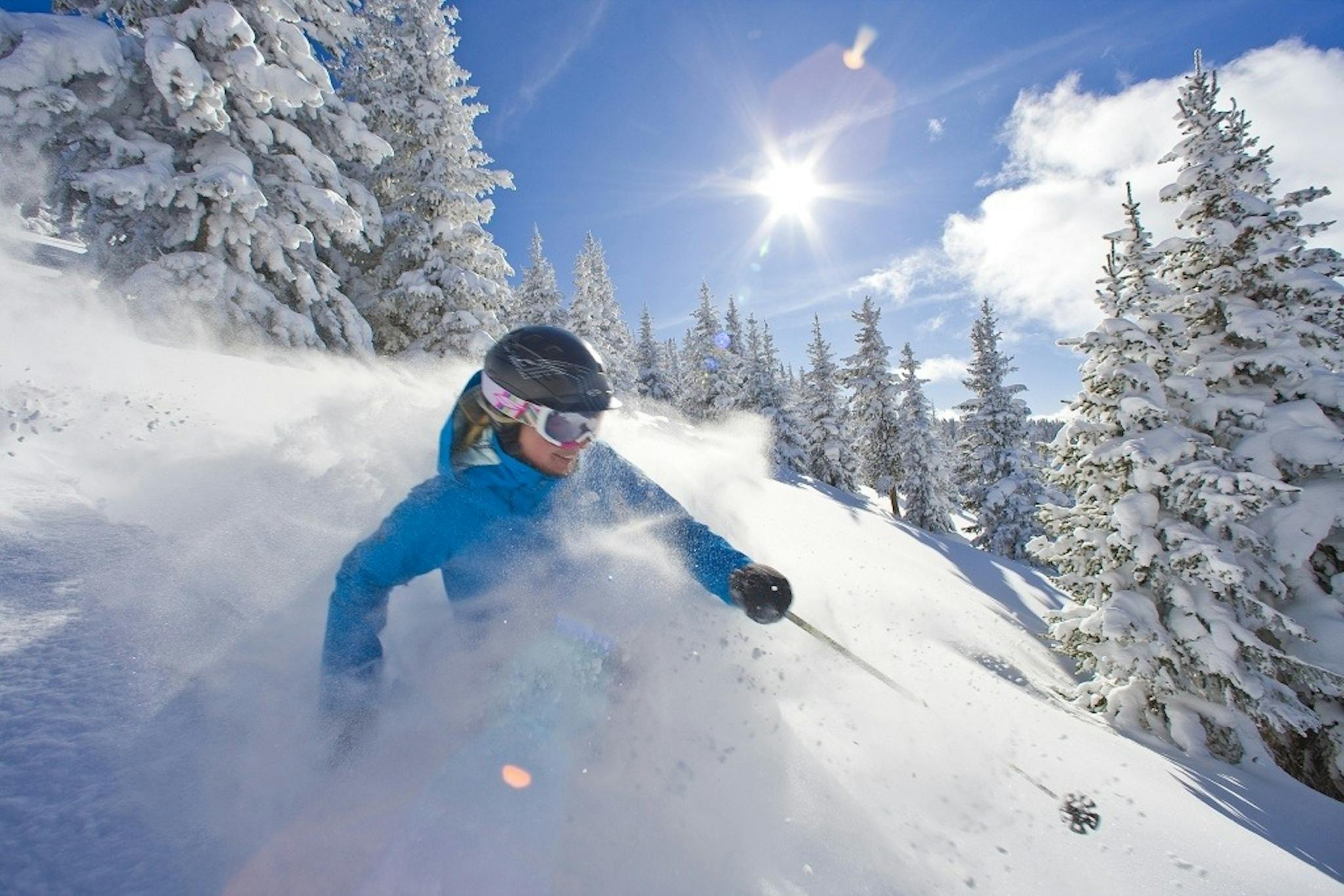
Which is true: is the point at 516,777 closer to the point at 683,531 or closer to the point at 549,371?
the point at 683,531

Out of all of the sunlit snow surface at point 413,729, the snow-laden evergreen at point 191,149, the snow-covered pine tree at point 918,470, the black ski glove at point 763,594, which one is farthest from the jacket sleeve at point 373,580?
the snow-covered pine tree at point 918,470

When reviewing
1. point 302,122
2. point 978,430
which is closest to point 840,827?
point 302,122

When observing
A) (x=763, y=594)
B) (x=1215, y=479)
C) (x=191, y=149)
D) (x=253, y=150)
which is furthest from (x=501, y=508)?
(x=253, y=150)

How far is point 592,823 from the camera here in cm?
226

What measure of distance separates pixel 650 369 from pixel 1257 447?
116 ft

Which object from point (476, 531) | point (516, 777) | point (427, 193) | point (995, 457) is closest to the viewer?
point (516, 777)

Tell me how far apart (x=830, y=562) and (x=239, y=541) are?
763 centimetres

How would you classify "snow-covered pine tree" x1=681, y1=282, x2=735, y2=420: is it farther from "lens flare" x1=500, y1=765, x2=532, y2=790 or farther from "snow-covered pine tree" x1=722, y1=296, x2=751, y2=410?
"lens flare" x1=500, y1=765, x2=532, y2=790

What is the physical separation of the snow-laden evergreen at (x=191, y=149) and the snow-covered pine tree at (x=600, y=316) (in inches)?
775

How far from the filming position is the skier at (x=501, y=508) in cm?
260

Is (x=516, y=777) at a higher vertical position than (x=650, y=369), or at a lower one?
lower

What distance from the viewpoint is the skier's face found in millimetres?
3129

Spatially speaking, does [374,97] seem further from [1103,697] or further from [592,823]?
[1103,697]

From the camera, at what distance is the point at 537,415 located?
3078mm
